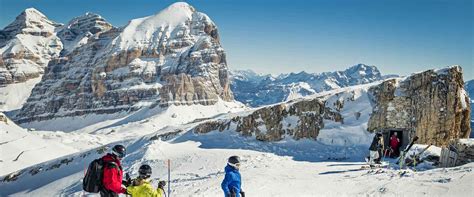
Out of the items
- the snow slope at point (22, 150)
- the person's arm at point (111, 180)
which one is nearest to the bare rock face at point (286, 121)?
the person's arm at point (111, 180)

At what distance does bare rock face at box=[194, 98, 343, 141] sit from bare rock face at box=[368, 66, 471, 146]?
12.1 ft

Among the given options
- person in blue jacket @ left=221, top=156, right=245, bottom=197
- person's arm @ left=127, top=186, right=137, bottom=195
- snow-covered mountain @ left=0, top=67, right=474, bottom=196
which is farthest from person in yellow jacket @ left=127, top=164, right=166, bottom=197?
snow-covered mountain @ left=0, top=67, right=474, bottom=196

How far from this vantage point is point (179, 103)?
6649 inches

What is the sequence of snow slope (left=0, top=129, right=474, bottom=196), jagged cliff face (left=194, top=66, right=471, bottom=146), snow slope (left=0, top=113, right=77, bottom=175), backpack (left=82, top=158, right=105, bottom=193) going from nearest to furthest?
backpack (left=82, top=158, right=105, bottom=193) < snow slope (left=0, top=129, right=474, bottom=196) < jagged cliff face (left=194, top=66, right=471, bottom=146) < snow slope (left=0, top=113, right=77, bottom=175)

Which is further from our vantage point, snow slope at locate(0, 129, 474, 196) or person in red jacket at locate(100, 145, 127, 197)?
snow slope at locate(0, 129, 474, 196)

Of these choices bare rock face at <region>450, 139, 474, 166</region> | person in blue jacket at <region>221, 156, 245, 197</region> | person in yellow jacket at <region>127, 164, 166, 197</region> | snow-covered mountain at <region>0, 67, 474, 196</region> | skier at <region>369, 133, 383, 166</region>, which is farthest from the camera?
skier at <region>369, 133, 383, 166</region>

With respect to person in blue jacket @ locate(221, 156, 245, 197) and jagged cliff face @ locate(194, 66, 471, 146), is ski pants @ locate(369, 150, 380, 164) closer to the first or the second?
jagged cliff face @ locate(194, 66, 471, 146)

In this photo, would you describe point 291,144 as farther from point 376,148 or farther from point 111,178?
point 111,178

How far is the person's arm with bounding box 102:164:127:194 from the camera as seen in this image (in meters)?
→ 9.01

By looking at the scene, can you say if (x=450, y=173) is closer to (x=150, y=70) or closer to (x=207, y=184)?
(x=207, y=184)

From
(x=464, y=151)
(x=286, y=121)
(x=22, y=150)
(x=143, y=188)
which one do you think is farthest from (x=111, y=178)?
(x=22, y=150)

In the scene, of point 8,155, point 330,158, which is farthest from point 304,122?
point 8,155

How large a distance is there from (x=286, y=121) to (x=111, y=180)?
22.9 metres

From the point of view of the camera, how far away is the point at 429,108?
27.2m
